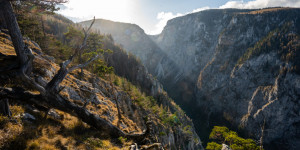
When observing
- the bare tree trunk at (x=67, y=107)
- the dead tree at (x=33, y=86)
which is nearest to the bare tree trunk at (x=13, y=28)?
the dead tree at (x=33, y=86)

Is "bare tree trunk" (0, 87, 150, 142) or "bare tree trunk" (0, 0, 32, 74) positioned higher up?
"bare tree trunk" (0, 0, 32, 74)

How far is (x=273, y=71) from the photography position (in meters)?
102

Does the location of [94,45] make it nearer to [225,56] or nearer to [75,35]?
[75,35]

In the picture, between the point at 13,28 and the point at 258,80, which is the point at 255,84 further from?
the point at 13,28

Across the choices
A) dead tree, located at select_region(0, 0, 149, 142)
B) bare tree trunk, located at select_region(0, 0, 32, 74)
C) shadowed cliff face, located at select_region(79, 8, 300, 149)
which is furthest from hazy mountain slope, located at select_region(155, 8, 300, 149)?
bare tree trunk, located at select_region(0, 0, 32, 74)

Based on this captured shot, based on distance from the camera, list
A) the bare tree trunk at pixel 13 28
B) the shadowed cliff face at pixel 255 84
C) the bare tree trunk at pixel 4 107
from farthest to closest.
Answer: the shadowed cliff face at pixel 255 84
the bare tree trunk at pixel 13 28
the bare tree trunk at pixel 4 107

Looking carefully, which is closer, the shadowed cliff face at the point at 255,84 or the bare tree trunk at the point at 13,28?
the bare tree trunk at the point at 13,28

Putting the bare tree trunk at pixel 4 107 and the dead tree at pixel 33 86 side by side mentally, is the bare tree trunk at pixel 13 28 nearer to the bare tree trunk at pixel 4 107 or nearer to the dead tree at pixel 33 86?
the dead tree at pixel 33 86

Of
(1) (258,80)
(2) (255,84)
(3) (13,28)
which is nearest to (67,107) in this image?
(3) (13,28)

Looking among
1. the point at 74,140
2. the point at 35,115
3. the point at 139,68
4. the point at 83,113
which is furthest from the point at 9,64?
the point at 139,68

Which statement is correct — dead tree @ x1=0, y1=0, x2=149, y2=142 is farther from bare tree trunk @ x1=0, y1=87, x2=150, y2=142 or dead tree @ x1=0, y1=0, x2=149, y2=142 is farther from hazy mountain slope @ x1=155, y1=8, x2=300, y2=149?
hazy mountain slope @ x1=155, y1=8, x2=300, y2=149

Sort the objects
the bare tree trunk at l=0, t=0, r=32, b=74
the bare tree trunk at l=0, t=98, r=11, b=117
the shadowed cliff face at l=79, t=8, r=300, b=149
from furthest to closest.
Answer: the shadowed cliff face at l=79, t=8, r=300, b=149 < the bare tree trunk at l=0, t=0, r=32, b=74 < the bare tree trunk at l=0, t=98, r=11, b=117

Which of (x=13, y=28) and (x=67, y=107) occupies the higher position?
(x=13, y=28)

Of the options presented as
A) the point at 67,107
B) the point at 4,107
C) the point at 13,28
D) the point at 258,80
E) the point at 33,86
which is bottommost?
the point at 258,80
